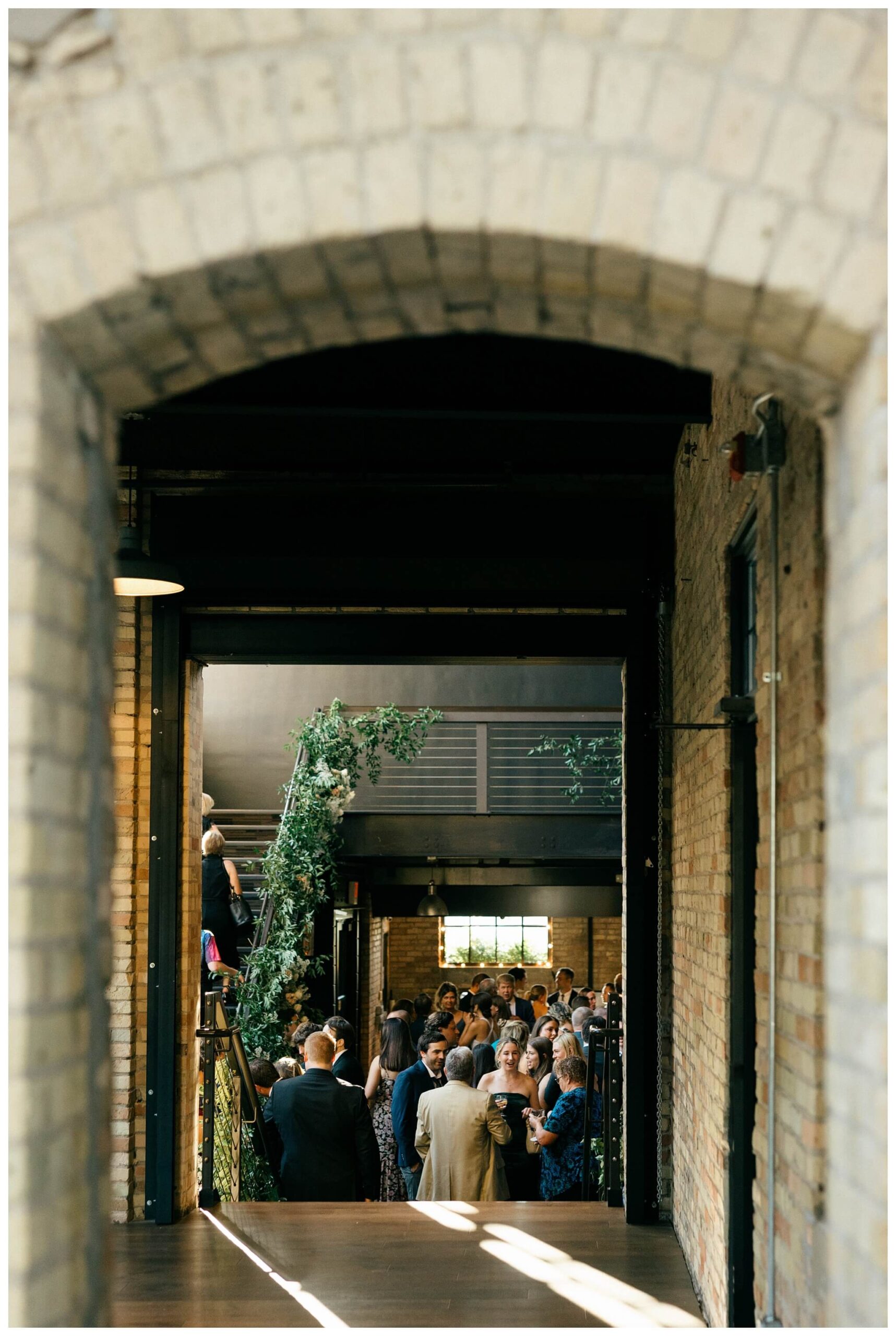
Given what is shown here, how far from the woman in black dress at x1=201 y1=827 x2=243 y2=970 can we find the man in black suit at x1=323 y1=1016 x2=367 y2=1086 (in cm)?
96

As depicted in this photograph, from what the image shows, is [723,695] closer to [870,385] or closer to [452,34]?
[870,385]

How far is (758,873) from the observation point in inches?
137

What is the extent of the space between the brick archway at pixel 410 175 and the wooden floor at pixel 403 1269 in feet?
10.5

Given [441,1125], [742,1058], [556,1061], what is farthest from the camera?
[556,1061]

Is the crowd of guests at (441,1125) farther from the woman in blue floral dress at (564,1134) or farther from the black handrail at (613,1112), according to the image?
the black handrail at (613,1112)

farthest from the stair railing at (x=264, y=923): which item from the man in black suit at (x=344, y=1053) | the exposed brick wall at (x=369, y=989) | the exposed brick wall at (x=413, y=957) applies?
the exposed brick wall at (x=413, y=957)

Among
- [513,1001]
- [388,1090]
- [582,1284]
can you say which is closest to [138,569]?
[582,1284]

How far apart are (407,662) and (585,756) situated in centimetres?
664

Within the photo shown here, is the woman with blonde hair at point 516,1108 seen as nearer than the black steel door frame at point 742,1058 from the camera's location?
No

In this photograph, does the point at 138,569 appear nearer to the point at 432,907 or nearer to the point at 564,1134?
the point at 564,1134

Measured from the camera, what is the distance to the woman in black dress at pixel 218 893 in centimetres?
877

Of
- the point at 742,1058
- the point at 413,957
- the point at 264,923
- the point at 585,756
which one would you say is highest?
the point at 585,756

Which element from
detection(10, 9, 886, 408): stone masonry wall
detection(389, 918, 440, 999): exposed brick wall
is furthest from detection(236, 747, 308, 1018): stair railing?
detection(389, 918, 440, 999): exposed brick wall

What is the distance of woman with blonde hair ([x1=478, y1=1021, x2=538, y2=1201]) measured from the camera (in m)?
7.00
